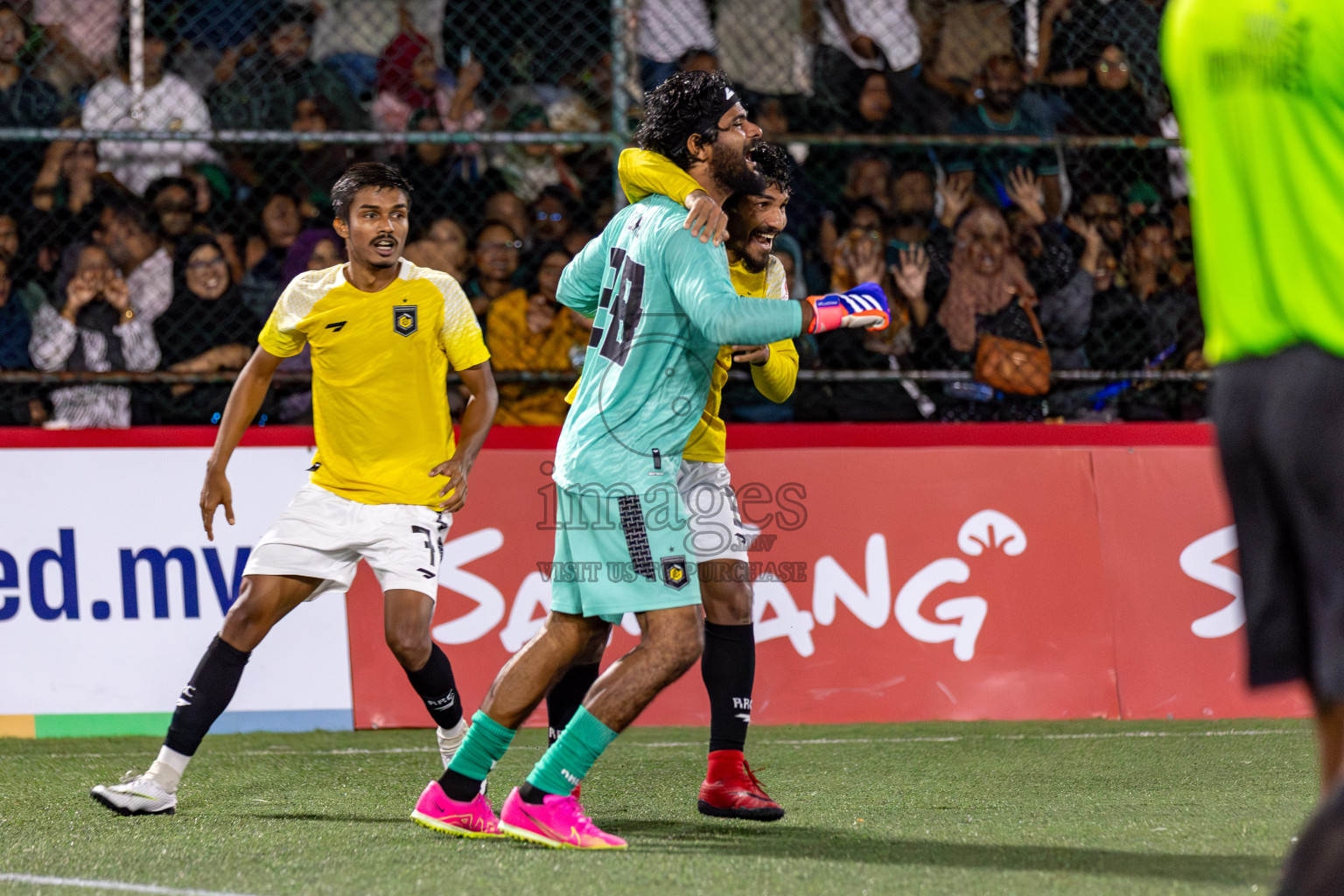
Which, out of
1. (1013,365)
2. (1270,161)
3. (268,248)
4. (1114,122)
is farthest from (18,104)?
(1270,161)

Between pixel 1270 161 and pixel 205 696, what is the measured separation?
339 centimetres

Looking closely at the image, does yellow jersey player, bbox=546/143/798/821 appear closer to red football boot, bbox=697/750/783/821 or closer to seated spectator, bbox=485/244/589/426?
red football boot, bbox=697/750/783/821

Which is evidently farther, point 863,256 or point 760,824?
point 863,256

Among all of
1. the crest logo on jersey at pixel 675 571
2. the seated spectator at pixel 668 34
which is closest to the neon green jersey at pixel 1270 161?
the crest logo on jersey at pixel 675 571

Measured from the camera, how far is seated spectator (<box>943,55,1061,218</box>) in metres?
7.57

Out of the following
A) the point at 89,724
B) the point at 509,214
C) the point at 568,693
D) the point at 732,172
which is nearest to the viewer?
the point at 732,172

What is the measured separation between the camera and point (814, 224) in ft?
24.3

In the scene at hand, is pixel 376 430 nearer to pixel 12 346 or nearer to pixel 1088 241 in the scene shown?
pixel 12 346

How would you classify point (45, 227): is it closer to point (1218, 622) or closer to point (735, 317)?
point (735, 317)

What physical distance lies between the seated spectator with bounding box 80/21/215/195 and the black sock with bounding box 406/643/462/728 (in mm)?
3877

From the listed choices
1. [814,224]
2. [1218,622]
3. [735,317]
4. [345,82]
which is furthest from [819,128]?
[735,317]

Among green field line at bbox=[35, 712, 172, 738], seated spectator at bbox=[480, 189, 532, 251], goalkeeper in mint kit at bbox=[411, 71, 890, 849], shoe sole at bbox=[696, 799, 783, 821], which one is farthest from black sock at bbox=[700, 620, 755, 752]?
seated spectator at bbox=[480, 189, 532, 251]

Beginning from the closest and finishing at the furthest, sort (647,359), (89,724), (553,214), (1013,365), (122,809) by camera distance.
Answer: (647,359)
(122,809)
(89,724)
(1013,365)
(553,214)

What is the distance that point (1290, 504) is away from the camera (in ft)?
6.79
